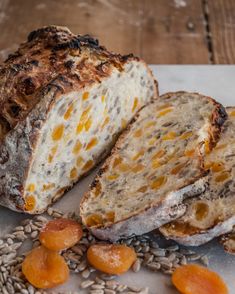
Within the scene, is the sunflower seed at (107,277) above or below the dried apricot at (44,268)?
below

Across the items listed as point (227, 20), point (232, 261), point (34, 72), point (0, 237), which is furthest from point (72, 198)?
point (227, 20)

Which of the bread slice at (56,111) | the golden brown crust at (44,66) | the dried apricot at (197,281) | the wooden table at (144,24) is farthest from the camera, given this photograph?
the wooden table at (144,24)

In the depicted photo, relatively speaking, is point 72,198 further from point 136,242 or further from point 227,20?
point 227,20

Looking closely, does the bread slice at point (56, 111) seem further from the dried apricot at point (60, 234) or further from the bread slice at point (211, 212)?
the bread slice at point (211, 212)

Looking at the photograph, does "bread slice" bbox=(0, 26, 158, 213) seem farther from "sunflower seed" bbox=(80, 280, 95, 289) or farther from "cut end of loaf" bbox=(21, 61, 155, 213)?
"sunflower seed" bbox=(80, 280, 95, 289)

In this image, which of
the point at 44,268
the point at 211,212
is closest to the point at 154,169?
the point at 211,212

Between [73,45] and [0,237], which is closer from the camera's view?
[0,237]

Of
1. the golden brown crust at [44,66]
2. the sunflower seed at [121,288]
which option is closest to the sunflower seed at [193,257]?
the sunflower seed at [121,288]
